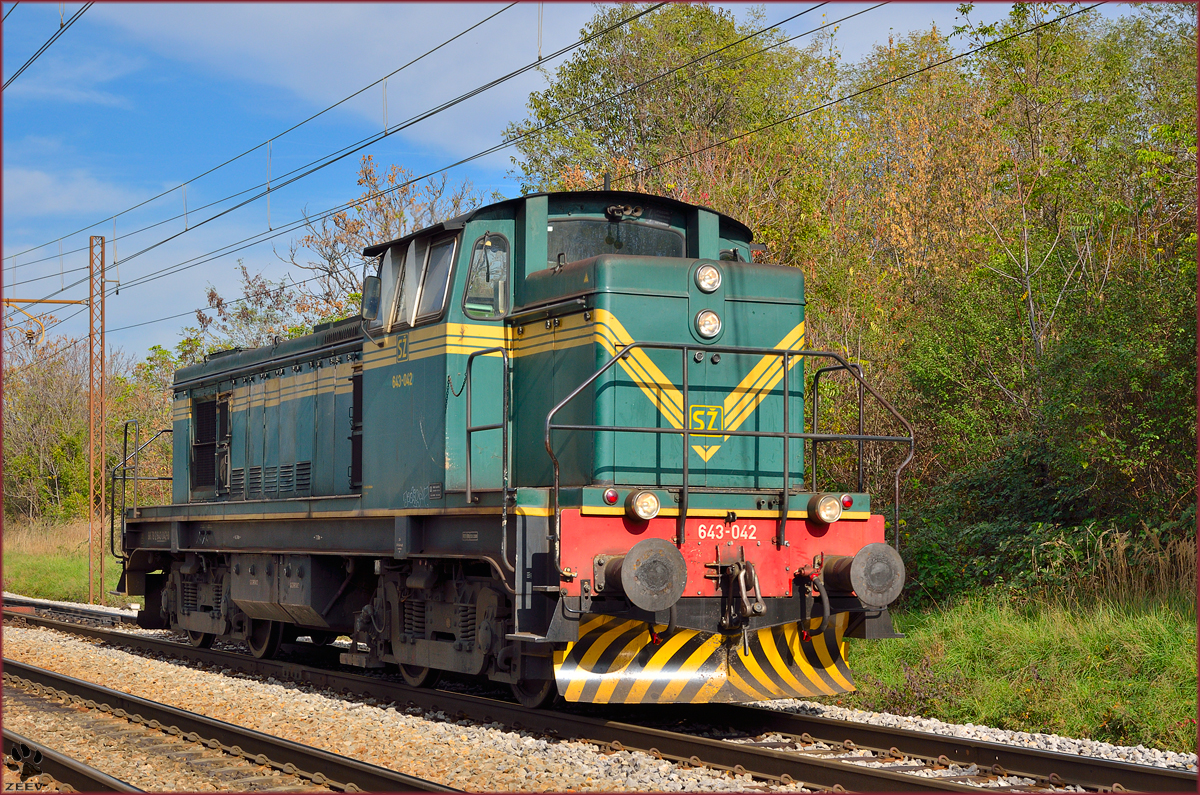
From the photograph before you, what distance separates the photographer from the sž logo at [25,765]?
6117mm

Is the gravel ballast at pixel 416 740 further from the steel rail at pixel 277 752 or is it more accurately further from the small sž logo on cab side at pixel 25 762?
the small sž logo on cab side at pixel 25 762

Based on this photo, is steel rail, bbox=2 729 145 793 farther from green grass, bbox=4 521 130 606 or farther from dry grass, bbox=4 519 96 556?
dry grass, bbox=4 519 96 556

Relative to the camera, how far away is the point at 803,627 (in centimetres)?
734

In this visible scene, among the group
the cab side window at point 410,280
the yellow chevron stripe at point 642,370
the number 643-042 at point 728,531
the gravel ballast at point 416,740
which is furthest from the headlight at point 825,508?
the cab side window at point 410,280

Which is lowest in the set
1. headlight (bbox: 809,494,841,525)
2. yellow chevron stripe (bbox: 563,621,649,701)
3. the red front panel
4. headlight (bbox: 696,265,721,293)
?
yellow chevron stripe (bbox: 563,621,649,701)

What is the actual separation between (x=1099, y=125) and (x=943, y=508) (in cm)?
507

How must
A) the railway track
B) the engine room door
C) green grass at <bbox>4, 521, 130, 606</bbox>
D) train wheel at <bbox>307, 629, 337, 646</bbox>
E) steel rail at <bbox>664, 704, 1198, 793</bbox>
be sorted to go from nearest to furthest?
steel rail at <bbox>664, 704, 1198, 793</bbox> → the railway track → the engine room door → train wheel at <bbox>307, 629, 337, 646</bbox> → green grass at <bbox>4, 521, 130, 606</bbox>

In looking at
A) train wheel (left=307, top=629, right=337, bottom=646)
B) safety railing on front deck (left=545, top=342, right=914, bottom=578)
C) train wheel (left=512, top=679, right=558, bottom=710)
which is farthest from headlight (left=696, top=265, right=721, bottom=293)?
train wheel (left=307, top=629, right=337, bottom=646)

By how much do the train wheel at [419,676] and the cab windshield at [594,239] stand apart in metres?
3.44

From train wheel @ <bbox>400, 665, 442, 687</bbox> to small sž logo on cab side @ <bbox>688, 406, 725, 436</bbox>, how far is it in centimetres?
304

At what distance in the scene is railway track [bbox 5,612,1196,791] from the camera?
5.52 meters

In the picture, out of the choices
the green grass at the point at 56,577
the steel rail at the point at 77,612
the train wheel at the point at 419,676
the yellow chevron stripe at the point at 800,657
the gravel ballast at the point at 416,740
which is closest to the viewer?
the gravel ballast at the point at 416,740

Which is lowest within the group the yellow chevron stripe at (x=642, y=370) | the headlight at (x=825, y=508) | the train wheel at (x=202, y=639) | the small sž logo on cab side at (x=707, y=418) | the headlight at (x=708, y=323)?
the train wheel at (x=202, y=639)

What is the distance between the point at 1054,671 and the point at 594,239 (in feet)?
15.0
